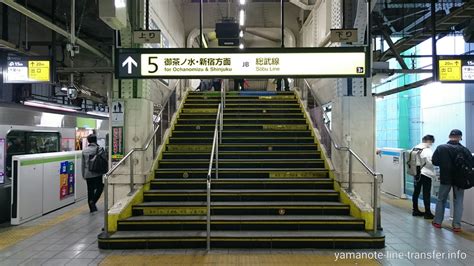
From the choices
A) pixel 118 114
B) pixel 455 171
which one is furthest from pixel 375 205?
pixel 118 114

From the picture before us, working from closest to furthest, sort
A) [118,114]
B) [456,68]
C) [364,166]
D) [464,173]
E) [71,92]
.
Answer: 1. [364,166]
2. [464,173]
3. [118,114]
4. [456,68]
5. [71,92]

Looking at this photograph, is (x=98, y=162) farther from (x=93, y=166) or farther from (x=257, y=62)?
(x=257, y=62)

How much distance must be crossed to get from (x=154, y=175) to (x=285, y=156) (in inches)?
103

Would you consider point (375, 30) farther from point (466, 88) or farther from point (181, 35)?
point (181, 35)

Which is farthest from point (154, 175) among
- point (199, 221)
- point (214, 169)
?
point (199, 221)

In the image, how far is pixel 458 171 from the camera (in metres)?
5.42

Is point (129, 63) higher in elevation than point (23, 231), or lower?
higher

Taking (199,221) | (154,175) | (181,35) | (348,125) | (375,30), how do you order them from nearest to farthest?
(199,221) < (348,125) < (154,175) < (375,30) < (181,35)

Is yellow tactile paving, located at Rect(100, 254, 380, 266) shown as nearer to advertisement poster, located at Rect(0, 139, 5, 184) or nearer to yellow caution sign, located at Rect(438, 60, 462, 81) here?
advertisement poster, located at Rect(0, 139, 5, 184)

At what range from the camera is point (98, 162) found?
22.8 ft

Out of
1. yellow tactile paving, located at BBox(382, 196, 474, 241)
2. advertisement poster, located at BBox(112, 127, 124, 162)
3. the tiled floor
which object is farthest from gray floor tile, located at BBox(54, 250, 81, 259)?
yellow tactile paving, located at BBox(382, 196, 474, 241)

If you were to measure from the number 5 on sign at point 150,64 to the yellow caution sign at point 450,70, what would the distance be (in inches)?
194

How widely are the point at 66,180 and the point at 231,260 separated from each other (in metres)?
5.19

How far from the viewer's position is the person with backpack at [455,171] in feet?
17.7
